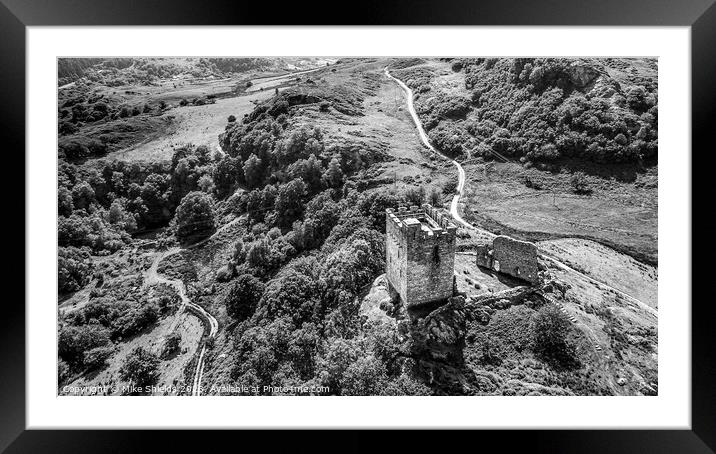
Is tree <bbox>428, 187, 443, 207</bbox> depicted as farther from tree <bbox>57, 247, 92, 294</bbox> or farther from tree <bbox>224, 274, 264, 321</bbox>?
→ tree <bbox>57, 247, 92, 294</bbox>

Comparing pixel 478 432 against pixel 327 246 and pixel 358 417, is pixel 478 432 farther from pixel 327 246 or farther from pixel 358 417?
pixel 327 246

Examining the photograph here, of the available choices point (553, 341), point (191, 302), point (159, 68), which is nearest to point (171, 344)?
point (191, 302)

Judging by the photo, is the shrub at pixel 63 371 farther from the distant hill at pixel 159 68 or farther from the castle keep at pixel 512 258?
the castle keep at pixel 512 258

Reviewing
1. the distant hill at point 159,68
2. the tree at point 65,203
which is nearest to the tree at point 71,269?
the tree at point 65,203

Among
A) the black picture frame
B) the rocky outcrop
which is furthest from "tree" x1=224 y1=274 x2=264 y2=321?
the rocky outcrop

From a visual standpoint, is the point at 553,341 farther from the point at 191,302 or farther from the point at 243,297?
the point at 191,302
